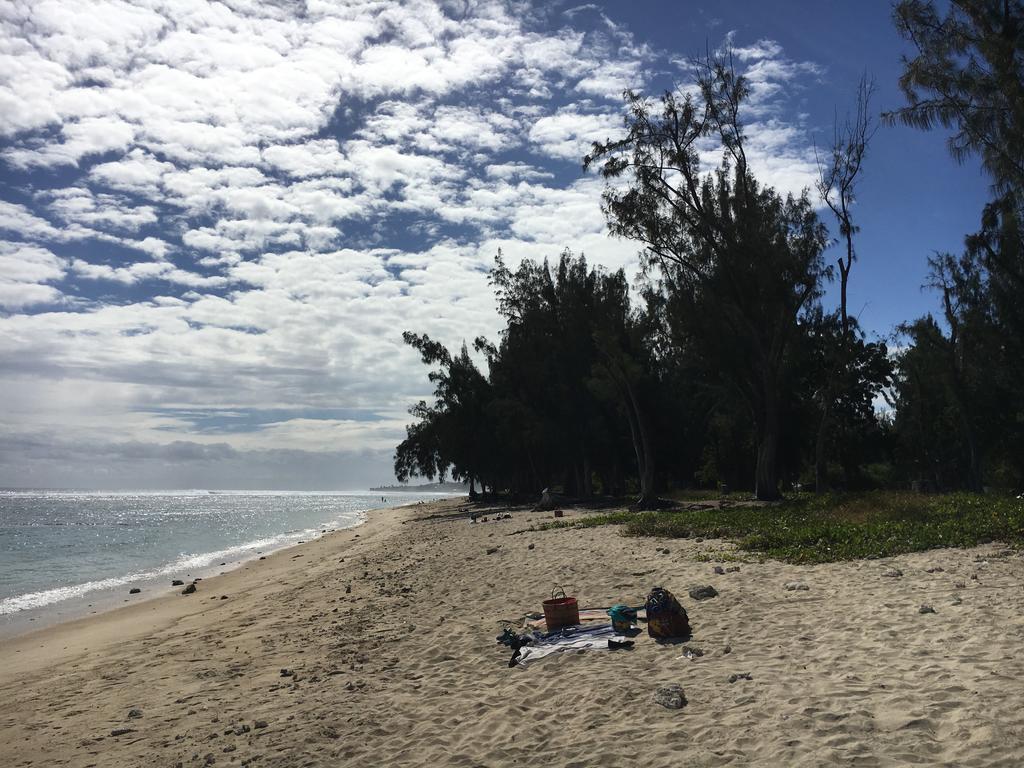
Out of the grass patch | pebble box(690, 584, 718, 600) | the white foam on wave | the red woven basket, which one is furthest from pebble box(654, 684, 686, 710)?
the white foam on wave

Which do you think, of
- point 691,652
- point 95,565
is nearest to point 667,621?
point 691,652

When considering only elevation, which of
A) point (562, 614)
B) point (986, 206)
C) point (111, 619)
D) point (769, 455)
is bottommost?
point (111, 619)

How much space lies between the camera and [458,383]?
5506cm

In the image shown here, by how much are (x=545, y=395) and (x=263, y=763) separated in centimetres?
4030

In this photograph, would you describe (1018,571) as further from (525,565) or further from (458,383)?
(458,383)

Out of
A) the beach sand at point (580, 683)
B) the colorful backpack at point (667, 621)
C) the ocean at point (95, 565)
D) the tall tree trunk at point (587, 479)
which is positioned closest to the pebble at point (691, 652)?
the beach sand at point (580, 683)

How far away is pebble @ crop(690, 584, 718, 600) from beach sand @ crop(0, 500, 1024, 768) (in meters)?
0.23

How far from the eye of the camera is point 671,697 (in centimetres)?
662

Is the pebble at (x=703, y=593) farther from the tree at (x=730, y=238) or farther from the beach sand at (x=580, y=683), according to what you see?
the tree at (x=730, y=238)

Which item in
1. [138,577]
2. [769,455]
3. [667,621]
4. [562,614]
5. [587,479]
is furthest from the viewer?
[587,479]

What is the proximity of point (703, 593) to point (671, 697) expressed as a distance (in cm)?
392

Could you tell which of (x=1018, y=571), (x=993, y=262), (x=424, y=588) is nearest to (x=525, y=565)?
(x=424, y=588)

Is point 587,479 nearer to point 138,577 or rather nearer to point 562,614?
point 138,577

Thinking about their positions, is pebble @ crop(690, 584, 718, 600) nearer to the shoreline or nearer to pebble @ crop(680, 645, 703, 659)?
pebble @ crop(680, 645, 703, 659)
